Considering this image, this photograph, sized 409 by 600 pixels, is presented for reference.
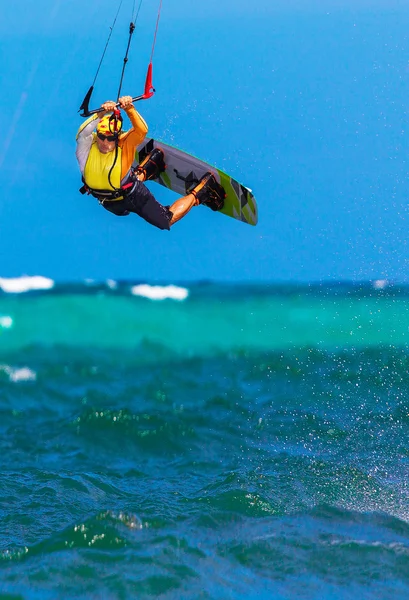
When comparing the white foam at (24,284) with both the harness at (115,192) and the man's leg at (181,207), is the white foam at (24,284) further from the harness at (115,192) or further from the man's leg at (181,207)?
the harness at (115,192)

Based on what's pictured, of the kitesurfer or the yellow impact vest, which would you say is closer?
the kitesurfer

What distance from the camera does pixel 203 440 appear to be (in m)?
10.1

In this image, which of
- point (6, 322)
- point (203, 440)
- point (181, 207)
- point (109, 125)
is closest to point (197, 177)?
point (181, 207)

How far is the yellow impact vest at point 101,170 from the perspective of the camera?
24.0 feet

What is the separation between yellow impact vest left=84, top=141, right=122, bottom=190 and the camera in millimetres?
7305

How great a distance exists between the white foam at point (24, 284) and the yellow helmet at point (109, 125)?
678cm

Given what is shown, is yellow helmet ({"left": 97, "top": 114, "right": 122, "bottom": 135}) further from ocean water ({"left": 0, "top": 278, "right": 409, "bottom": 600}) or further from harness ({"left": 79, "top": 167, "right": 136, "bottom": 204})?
ocean water ({"left": 0, "top": 278, "right": 409, "bottom": 600})

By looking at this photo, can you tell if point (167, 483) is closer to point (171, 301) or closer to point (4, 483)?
point (4, 483)

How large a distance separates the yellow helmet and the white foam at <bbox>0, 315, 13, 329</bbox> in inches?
307

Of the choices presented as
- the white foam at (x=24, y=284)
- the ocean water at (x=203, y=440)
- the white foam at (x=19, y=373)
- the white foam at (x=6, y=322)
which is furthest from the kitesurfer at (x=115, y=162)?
the white foam at (x=6, y=322)

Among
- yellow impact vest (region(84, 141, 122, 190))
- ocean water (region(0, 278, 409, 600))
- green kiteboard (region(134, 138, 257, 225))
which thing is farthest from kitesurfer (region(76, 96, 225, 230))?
ocean water (region(0, 278, 409, 600))

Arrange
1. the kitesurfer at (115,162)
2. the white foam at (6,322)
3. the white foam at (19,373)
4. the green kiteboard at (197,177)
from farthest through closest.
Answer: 1. the white foam at (6,322)
2. the white foam at (19,373)
3. the green kiteboard at (197,177)
4. the kitesurfer at (115,162)

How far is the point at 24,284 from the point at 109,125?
23.8 feet

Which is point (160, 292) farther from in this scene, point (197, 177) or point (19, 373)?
point (197, 177)
